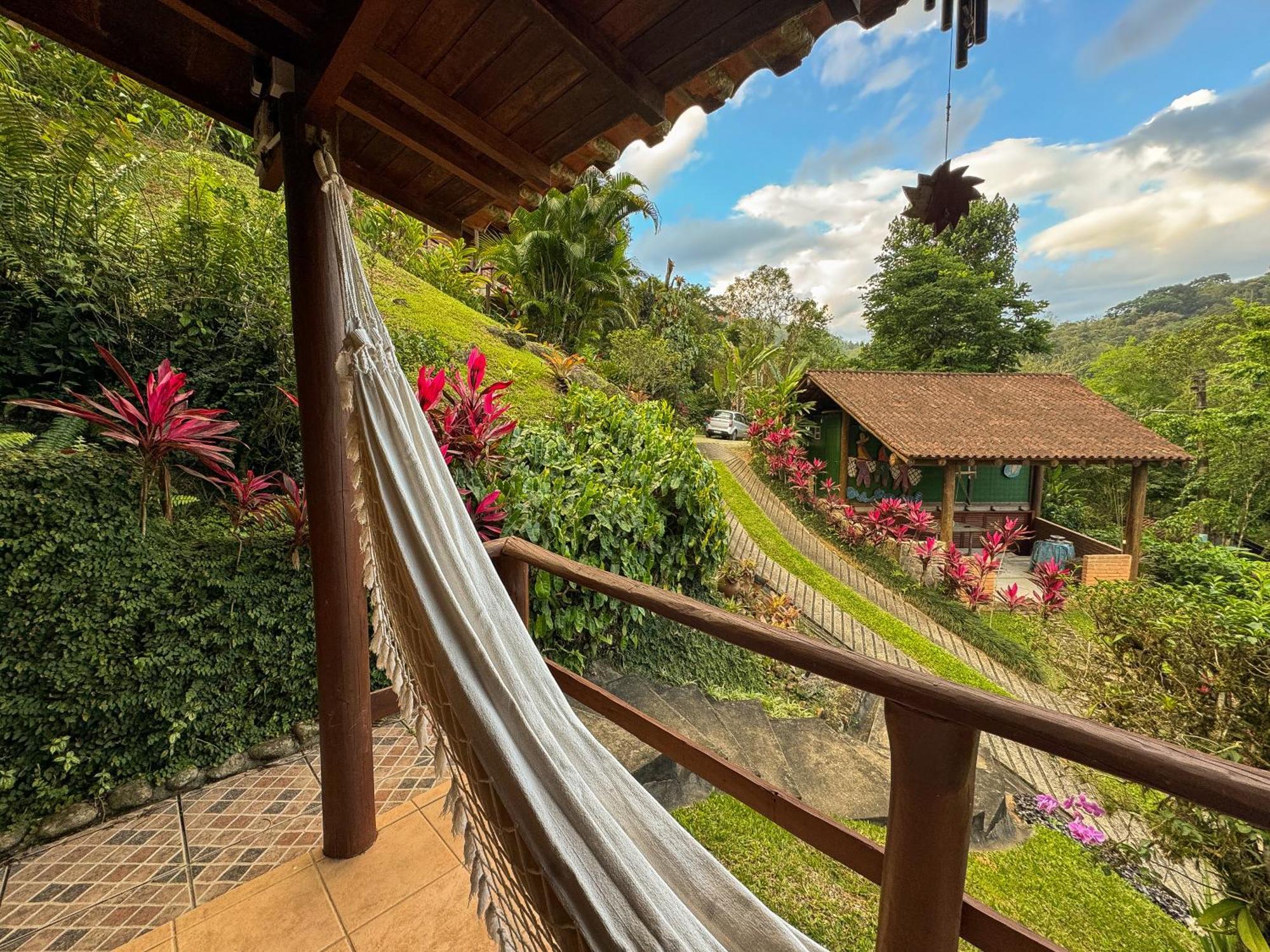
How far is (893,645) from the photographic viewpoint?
504 centimetres

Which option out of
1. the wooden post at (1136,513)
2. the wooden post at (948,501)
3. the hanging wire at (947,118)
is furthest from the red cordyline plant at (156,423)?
the wooden post at (1136,513)

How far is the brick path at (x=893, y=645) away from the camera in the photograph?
3.19 m

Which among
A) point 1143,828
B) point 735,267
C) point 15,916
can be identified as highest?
point 735,267

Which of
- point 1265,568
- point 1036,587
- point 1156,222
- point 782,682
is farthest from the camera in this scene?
point 1156,222

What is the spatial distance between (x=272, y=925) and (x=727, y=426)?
1341 centimetres

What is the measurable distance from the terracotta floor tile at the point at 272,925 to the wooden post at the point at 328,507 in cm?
12

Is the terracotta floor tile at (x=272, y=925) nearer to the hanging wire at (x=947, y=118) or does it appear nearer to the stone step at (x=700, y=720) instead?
the stone step at (x=700, y=720)

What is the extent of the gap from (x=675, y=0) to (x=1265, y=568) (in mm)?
3430

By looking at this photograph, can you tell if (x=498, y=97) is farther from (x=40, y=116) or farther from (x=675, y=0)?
(x=40, y=116)

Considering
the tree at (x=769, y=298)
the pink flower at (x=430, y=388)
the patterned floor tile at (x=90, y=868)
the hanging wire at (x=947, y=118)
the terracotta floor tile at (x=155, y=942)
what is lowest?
the patterned floor tile at (x=90, y=868)

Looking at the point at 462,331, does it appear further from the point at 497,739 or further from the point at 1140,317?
the point at 1140,317

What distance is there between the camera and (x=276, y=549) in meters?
2.04

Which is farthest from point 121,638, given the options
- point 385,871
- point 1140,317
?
point 1140,317

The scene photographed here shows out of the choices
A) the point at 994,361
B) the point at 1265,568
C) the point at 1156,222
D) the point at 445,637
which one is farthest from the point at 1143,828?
the point at 1156,222
